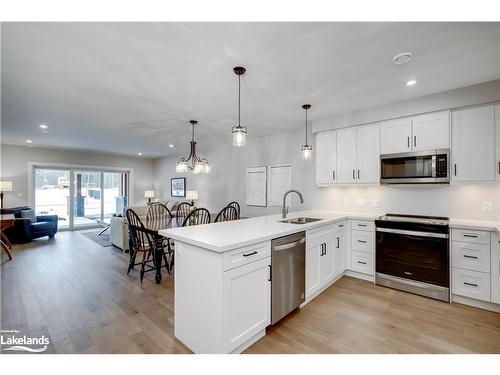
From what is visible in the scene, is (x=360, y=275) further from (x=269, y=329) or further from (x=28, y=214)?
(x=28, y=214)

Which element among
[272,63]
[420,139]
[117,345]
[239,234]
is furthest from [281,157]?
[117,345]

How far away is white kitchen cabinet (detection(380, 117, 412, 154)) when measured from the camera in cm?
313

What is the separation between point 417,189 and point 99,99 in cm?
465

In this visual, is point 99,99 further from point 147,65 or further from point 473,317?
point 473,317

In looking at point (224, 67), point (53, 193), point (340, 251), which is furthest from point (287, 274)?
point (53, 193)

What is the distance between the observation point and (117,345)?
1.91 m

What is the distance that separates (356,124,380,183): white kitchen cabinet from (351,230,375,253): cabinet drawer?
2.62 ft

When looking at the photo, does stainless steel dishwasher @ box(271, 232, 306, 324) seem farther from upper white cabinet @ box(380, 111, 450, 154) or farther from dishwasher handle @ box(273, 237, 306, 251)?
upper white cabinet @ box(380, 111, 450, 154)

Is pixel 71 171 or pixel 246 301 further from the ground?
pixel 71 171

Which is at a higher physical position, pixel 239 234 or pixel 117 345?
pixel 239 234

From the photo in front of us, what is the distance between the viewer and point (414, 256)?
284cm

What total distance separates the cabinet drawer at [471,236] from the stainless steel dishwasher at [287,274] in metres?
1.82

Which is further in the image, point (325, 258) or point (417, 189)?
point (417, 189)
